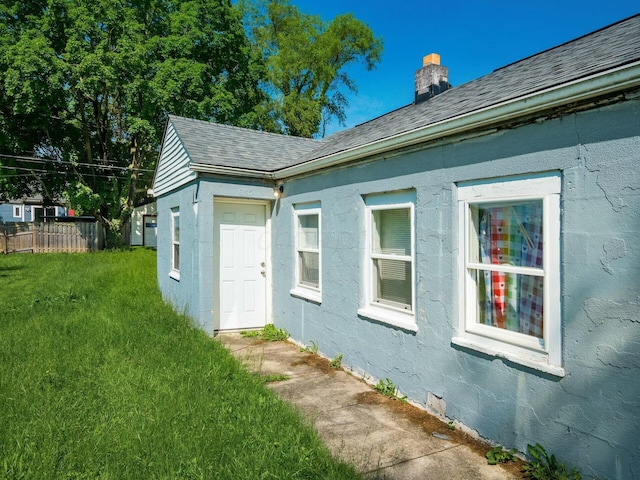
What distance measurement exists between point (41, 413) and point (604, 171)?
5.15m

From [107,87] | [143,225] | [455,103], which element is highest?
[107,87]

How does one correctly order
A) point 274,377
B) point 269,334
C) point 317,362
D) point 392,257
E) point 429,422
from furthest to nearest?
point 269,334 → point 317,362 → point 274,377 → point 392,257 → point 429,422

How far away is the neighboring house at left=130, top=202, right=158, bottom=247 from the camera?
32.5m

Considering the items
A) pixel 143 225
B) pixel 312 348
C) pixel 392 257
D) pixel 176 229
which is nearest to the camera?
pixel 392 257

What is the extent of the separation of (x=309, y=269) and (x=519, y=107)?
452cm

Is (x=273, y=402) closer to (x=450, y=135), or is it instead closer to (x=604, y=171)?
(x=450, y=135)

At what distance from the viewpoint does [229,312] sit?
8125mm

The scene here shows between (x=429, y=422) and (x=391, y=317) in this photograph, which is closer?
(x=429, y=422)

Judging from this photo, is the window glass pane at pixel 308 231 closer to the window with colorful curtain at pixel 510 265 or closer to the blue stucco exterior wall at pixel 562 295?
the blue stucco exterior wall at pixel 562 295

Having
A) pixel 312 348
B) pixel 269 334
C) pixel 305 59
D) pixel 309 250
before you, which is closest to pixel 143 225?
pixel 305 59

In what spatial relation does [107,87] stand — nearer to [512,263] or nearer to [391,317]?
[391,317]

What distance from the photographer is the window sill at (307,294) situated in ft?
22.1

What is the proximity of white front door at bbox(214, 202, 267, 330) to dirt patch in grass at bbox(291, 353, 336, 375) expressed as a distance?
1983mm

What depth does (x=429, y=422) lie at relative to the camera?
4.30 meters
